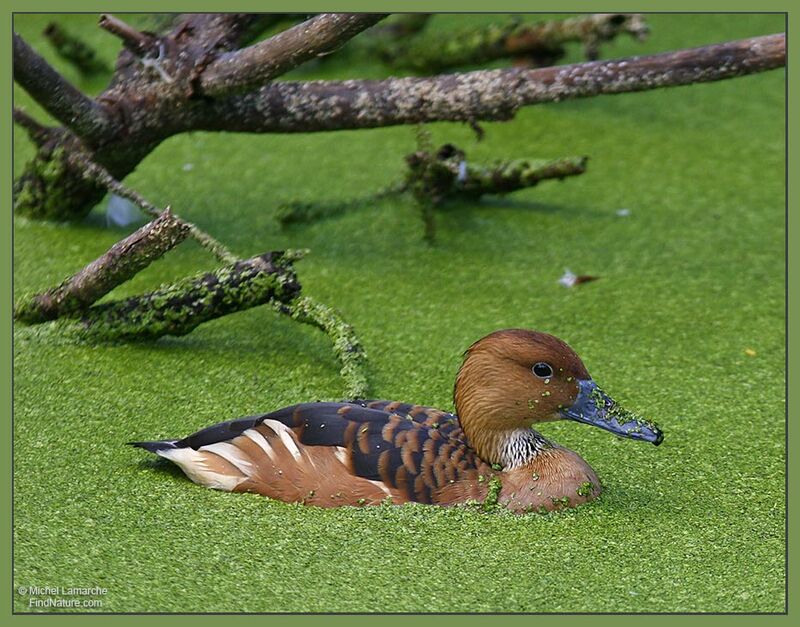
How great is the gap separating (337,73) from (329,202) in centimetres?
152

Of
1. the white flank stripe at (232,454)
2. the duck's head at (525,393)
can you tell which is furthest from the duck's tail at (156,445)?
the duck's head at (525,393)

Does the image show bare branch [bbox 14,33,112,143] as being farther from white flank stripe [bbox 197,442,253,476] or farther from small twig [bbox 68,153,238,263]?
white flank stripe [bbox 197,442,253,476]

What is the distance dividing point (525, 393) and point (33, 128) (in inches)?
97.5

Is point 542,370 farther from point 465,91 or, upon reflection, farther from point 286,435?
point 465,91

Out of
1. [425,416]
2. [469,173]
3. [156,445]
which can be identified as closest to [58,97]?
[156,445]

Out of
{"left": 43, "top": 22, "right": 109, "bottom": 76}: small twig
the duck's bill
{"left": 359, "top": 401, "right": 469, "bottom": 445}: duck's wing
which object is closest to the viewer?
the duck's bill

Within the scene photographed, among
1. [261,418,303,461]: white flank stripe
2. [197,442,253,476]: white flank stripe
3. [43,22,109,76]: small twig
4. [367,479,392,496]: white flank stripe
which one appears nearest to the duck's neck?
[367,479,392,496]: white flank stripe

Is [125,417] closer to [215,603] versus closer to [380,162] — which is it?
[215,603]

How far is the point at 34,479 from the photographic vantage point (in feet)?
11.4

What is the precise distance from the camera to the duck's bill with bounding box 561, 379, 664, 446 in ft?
11.3

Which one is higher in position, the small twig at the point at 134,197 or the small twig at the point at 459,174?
the small twig at the point at 134,197

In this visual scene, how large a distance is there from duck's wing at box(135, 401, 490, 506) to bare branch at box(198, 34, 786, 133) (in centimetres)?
160

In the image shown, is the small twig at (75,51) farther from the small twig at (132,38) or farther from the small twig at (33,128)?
the small twig at (132,38)

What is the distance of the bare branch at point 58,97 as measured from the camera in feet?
14.4
